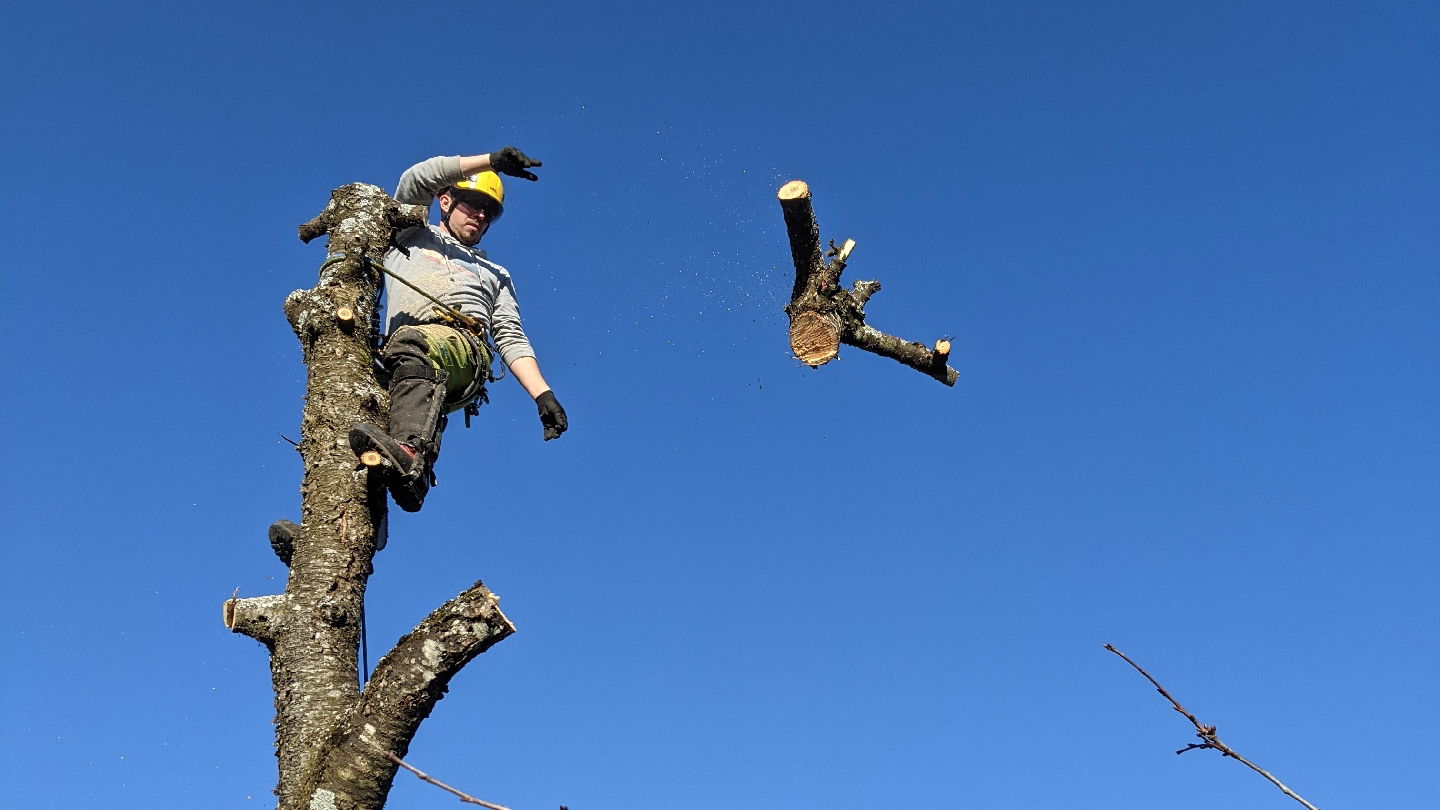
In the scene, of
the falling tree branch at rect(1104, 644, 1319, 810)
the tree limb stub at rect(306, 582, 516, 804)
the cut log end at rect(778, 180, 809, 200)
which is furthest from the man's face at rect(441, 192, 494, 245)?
the falling tree branch at rect(1104, 644, 1319, 810)

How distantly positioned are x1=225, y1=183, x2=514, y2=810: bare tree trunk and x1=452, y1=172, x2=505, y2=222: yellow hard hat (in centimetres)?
68

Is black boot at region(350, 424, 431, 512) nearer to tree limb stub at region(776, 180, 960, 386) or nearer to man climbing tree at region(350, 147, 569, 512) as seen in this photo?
man climbing tree at region(350, 147, 569, 512)

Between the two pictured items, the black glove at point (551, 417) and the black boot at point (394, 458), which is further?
the black glove at point (551, 417)

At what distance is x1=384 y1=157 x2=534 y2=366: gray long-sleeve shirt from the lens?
4582mm

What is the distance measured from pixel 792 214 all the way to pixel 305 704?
11.0ft

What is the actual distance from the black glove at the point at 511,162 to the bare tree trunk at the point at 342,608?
475mm

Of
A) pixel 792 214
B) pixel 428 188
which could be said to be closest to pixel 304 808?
pixel 428 188

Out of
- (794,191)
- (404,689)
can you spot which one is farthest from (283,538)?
(794,191)

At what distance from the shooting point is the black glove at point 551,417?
466cm

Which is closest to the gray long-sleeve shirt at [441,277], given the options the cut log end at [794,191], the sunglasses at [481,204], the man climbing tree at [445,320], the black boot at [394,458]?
the man climbing tree at [445,320]

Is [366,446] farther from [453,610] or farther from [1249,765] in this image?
[1249,765]

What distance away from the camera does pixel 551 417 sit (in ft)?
15.3

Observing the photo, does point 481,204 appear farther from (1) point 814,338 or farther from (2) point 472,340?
(1) point 814,338

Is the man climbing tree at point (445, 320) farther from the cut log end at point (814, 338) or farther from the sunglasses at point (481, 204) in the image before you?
the cut log end at point (814, 338)
